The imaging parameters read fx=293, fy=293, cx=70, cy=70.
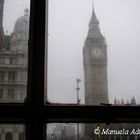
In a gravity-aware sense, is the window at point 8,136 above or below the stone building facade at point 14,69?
below

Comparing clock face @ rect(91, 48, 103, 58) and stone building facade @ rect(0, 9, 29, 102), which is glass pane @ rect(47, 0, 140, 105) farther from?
stone building facade @ rect(0, 9, 29, 102)

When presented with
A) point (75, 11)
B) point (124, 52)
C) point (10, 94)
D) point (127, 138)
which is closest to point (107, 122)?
point (127, 138)

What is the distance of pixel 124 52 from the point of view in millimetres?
1666

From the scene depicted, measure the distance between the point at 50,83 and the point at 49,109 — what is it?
0.16 meters

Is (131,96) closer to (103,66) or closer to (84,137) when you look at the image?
(103,66)

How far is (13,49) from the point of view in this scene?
1647 mm

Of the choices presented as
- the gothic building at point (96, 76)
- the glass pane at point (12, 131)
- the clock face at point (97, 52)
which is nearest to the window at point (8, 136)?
the glass pane at point (12, 131)

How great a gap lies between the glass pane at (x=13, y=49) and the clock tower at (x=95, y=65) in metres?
0.34

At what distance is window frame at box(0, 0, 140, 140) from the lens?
148 centimetres

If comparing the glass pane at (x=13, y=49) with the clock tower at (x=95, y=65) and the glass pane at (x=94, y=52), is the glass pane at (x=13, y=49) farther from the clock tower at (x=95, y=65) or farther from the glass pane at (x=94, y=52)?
the clock tower at (x=95, y=65)

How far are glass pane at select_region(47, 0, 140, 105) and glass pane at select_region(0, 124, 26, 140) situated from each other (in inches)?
8.6

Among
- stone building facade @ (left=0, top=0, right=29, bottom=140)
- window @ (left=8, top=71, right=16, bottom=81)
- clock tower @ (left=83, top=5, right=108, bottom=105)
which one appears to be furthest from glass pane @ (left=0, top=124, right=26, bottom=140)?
clock tower @ (left=83, top=5, right=108, bottom=105)

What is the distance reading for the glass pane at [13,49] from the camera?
1.55 meters

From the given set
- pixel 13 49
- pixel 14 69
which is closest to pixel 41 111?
pixel 14 69
